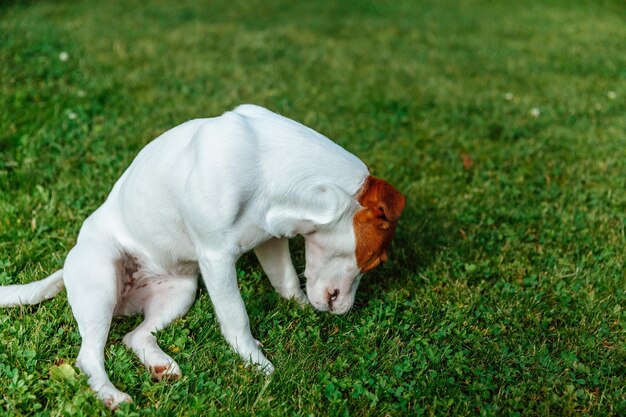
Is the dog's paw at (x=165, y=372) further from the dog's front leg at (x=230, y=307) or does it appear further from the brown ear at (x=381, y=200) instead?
the brown ear at (x=381, y=200)

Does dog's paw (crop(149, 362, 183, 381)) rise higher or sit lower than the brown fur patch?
lower

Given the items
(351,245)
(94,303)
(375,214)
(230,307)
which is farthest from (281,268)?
(94,303)

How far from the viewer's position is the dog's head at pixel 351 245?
2832 millimetres

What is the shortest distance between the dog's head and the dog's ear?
48mm

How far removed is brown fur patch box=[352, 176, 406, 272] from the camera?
2816mm

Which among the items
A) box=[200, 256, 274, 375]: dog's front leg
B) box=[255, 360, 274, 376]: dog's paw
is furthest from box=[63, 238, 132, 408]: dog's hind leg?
box=[255, 360, 274, 376]: dog's paw

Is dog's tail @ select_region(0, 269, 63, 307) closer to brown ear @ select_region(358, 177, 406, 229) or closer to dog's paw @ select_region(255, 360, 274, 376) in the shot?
dog's paw @ select_region(255, 360, 274, 376)

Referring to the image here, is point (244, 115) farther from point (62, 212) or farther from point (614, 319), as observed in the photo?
point (614, 319)

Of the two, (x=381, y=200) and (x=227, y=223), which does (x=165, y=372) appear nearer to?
(x=227, y=223)

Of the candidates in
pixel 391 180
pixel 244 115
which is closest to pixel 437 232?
pixel 391 180

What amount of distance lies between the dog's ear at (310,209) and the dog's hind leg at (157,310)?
0.72m

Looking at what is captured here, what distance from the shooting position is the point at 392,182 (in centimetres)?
485

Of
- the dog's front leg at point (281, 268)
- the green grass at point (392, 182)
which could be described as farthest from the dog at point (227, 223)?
the dog's front leg at point (281, 268)

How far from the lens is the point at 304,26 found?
29.9ft
